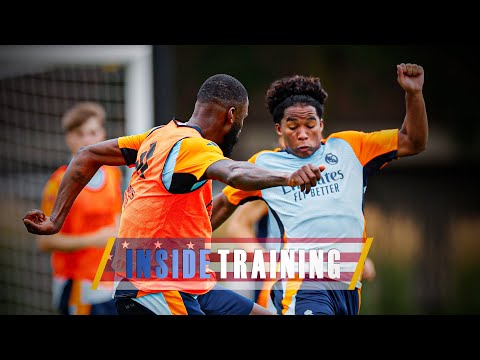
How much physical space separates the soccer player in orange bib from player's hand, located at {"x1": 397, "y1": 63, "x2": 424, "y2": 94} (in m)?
0.83

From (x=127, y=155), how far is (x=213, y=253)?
2.37ft

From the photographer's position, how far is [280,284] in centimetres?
500

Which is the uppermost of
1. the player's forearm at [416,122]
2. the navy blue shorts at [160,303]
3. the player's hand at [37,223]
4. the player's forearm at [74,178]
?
the player's forearm at [416,122]

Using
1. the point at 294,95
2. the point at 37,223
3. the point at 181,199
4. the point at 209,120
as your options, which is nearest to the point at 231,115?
the point at 209,120

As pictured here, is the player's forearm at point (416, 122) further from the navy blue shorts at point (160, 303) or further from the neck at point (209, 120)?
the navy blue shorts at point (160, 303)

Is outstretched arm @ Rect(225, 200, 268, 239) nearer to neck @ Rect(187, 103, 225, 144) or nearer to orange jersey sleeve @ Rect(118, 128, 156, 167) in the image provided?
orange jersey sleeve @ Rect(118, 128, 156, 167)

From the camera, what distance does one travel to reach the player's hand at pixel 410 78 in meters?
4.84

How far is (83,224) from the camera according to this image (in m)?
6.61

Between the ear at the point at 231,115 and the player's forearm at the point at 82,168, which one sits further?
the player's forearm at the point at 82,168

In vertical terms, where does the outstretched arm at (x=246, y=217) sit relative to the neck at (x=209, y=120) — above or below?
below

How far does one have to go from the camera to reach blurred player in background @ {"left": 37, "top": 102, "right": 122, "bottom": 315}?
6527mm

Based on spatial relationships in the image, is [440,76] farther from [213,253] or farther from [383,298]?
[213,253]

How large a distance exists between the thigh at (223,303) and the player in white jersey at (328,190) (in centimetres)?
33

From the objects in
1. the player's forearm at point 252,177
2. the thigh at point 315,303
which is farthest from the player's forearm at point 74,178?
the thigh at point 315,303
